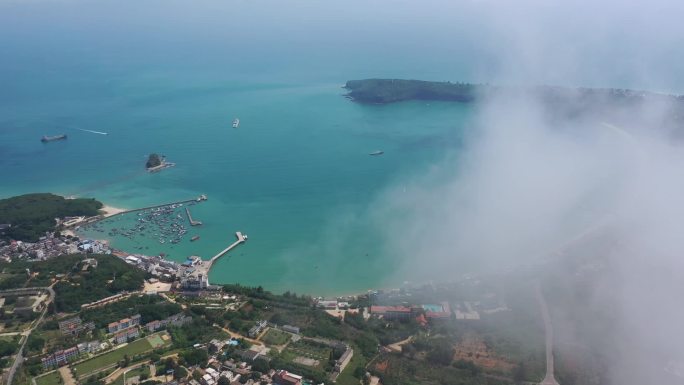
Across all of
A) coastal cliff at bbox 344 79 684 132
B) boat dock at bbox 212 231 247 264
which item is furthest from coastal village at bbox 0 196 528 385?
coastal cliff at bbox 344 79 684 132

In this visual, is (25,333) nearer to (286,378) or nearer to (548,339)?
(286,378)

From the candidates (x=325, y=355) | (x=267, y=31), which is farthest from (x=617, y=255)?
(x=267, y=31)

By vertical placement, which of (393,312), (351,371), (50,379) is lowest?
(50,379)

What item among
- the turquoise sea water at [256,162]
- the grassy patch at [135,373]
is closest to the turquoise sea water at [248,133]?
the turquoise sea water at [256,162]

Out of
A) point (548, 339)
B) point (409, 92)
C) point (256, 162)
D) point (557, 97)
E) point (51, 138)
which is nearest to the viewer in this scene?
point (548, 339)

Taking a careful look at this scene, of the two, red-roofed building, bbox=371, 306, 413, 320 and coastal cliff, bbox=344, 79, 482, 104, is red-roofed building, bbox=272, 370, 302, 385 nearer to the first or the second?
red-roofed building, bbox=371, 306, 413, 320

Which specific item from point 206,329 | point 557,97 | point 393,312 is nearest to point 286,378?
point 206,329
